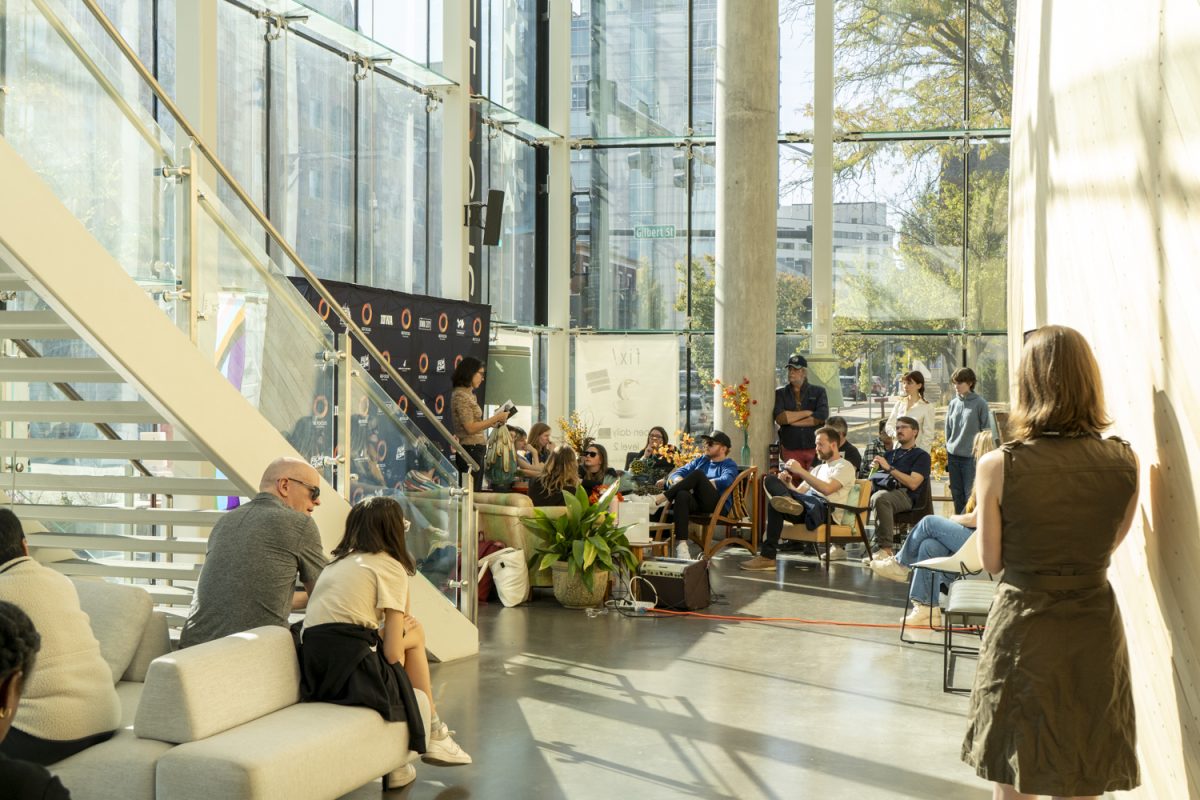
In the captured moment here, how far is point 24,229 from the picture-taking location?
15.8ft

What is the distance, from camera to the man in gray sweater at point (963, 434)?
12.3 m

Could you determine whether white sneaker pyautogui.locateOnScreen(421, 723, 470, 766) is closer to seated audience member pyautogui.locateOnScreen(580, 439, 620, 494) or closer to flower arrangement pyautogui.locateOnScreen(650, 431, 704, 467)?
seated audience member pyautogui.locateOnScreen(580, 439, 620, 494)

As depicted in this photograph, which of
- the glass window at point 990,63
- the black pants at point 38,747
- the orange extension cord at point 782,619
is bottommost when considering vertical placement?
the orange extension cord at point 782,619

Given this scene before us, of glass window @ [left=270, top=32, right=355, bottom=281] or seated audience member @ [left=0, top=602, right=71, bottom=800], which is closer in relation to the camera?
seated audience member @ [left=0, top=602, right=71, bottom=800]

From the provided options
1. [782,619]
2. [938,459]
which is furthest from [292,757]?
[938,459]

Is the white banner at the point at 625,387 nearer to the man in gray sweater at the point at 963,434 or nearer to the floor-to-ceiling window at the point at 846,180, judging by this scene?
the floor-to-ceiling window at the point at 846,180

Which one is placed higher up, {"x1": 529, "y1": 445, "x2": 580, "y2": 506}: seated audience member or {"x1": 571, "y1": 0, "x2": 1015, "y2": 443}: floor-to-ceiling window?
{"x1": 571, "y1": 0, "x2": 1015, "y2": 443}: floor-to-ceiling window

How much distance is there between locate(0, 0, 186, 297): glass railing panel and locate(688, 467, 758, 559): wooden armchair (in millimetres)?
6394

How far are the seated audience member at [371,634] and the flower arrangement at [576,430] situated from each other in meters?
7.43

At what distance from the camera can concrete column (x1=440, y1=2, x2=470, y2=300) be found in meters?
13.6

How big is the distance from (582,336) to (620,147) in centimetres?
256

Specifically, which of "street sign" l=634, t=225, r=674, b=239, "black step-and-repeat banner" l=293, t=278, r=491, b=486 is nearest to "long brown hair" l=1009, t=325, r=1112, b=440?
"black step-and-repeat banner" l=293, t=278, r=491, b=486

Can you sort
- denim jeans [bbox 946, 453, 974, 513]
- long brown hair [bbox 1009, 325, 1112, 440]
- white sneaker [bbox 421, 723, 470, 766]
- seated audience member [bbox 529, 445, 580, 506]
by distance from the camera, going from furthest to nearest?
denim jeans [bbox 946, 453, 974, 513]
seated audience member [bbox 529, 445, 580, 506]
white sneaker [bbox 421, 723, 470, 766]
long brown hair [bbox 1009, 325, 1112, 440]

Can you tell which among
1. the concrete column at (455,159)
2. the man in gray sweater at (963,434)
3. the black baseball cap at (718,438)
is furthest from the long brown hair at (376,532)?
the concrete column at (455,159)
